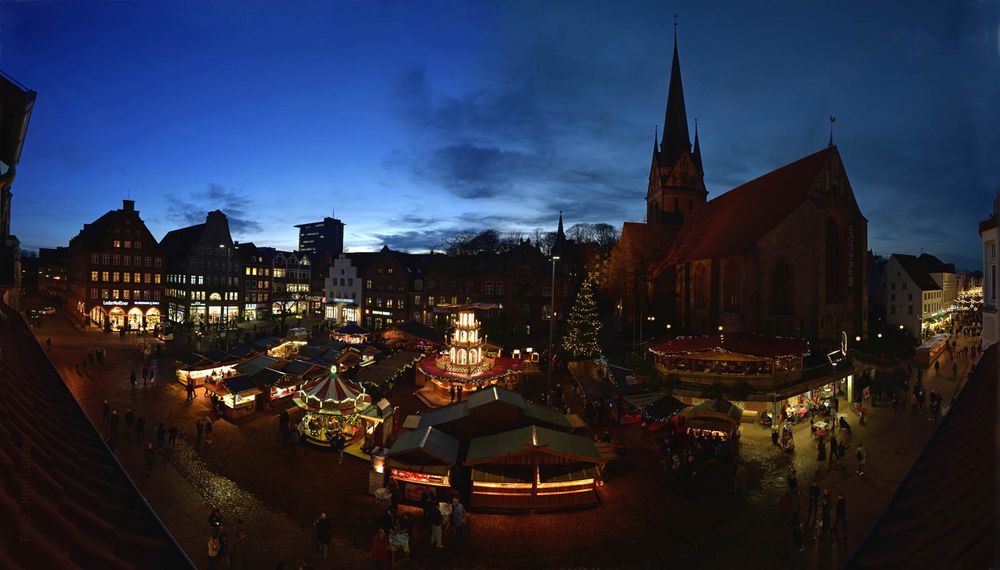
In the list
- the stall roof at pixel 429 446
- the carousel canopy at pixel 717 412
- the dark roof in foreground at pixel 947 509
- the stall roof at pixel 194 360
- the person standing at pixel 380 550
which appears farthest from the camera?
the stall roof at pixel 194 360

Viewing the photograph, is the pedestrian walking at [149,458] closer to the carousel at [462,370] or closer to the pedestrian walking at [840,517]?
the carousel at [462,370]

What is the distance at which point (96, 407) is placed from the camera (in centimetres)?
2261

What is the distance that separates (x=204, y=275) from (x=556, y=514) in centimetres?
6094

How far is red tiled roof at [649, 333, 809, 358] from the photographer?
80.2 ft

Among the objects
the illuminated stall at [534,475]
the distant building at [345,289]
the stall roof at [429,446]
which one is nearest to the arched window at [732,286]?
the illuminated stall at [534,475]

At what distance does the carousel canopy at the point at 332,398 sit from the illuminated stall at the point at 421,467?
209 inches

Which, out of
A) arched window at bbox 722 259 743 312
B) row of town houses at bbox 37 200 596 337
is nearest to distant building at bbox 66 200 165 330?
row of town houses at bbox 37 200 596 337

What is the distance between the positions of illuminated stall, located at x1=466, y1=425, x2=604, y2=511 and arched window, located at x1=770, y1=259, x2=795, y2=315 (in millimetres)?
26922

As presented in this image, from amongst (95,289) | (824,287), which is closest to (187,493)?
(824,287)

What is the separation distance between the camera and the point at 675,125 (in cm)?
6322

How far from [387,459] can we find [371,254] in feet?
185

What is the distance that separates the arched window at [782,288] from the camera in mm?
35344

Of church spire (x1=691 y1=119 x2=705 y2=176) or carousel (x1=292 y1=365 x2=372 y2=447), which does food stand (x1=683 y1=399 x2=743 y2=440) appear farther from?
church spire (x1=691 y1=119 x2=705 y2=176)

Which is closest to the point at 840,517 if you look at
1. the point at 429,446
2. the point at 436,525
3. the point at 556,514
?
the point at 556,514
